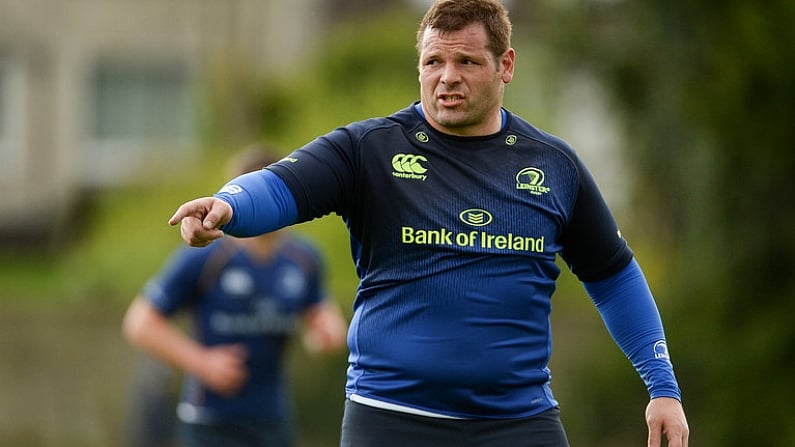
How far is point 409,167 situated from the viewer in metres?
4.59

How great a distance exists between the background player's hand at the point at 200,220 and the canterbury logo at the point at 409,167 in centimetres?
65

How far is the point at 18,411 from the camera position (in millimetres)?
12938

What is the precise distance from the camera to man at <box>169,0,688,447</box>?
448 centimetres

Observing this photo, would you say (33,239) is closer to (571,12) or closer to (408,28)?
(408,28)

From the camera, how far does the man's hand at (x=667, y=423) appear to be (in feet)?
15.5

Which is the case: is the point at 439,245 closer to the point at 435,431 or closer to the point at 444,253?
the point at 444,253

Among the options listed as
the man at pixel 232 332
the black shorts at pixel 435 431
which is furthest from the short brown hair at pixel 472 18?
the man at pixel 232 332

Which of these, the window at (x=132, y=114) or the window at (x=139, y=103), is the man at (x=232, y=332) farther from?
the window at (x=139, y=103)

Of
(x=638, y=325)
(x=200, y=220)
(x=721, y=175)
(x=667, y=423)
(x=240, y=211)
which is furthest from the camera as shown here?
(x=721, y=175)

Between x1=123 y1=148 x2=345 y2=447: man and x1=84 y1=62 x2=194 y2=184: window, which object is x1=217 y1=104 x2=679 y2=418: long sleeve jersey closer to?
x1=123 y1=148 x2=345 y2=447: man

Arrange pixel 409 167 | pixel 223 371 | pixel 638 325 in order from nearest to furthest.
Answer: pixel 409 167
pixel 638 325
pixel 223 371

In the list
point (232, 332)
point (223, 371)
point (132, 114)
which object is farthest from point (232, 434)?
point (132, 114)

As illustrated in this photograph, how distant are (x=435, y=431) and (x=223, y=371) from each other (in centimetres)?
273

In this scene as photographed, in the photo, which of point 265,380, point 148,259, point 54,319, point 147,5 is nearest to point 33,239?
point 147,5
